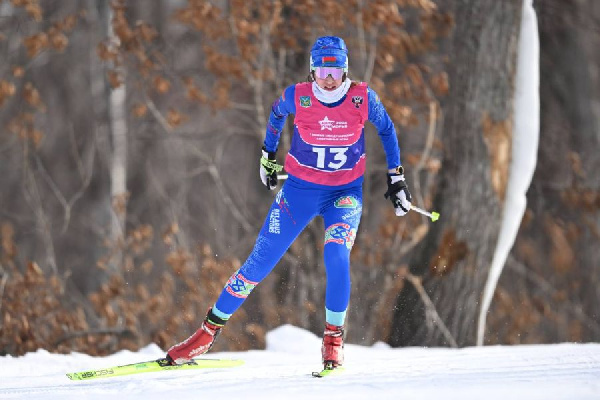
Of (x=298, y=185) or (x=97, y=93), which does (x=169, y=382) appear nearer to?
(x=298, y=185)

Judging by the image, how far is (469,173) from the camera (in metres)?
8.26

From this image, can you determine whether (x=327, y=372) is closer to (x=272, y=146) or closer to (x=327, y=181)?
(x=327, y=181)

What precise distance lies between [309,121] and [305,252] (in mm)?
4492

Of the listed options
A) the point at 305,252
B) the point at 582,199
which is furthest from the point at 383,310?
the point at 582,199

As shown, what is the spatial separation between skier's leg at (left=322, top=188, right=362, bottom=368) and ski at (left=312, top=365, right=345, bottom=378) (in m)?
0.01

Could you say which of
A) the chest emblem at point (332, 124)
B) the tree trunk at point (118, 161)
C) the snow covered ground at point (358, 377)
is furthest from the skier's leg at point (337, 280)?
the tree trunk at point (118, 161)

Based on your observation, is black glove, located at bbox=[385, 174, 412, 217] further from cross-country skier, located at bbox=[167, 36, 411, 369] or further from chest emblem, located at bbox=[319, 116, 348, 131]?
chest emblem, located at bbox=[319, 116, 348, 131]

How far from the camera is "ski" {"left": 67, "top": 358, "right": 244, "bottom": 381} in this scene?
18.4 ft

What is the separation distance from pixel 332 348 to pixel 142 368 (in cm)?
113

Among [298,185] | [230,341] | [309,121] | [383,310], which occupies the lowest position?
[230,341]

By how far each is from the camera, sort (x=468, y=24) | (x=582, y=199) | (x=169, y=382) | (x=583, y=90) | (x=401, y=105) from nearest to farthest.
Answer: (x=169, y=382), (x=468, y=24), (x=401, y=105), (x=582, y=199), (x=583, y=90)

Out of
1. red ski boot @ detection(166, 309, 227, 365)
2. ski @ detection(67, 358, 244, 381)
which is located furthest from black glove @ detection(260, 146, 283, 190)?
ski @ detection(67, 358, 244, 381)

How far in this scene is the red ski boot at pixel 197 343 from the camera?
19.3 ft

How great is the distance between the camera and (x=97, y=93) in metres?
13.1
